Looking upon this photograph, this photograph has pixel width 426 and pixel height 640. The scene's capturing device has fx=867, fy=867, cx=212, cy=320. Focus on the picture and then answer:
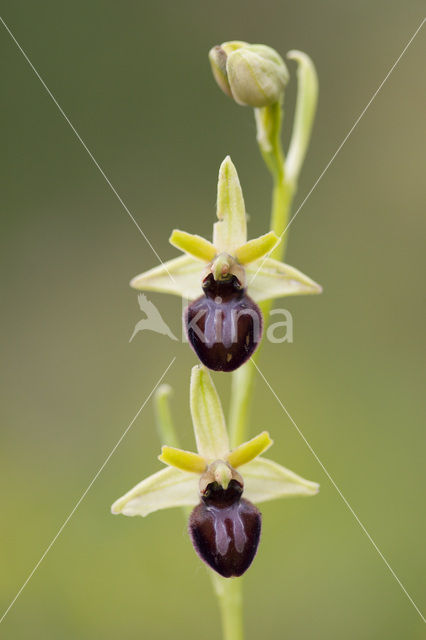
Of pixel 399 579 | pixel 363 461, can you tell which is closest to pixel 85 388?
pixel 363 461

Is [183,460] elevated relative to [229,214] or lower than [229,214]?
lower

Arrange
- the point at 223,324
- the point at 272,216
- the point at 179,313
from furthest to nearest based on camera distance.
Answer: the point at 179,313 → the point at 272,216 → the point at 223,324

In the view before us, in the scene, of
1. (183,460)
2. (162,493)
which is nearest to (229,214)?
(183,460)

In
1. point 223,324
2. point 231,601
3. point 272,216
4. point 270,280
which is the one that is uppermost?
point 272,216

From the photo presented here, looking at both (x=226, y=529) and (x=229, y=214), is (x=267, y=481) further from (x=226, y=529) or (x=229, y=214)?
(x=229, y=214)

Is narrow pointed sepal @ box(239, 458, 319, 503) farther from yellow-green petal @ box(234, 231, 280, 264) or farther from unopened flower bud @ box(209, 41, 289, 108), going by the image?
unopened flower bud @ box(209, 41, 289, 108)

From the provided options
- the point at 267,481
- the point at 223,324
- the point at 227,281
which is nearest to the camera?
the point at 223,324

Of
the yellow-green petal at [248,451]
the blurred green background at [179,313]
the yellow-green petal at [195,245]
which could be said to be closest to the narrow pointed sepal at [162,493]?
the yellow-green petal at [248,451]
